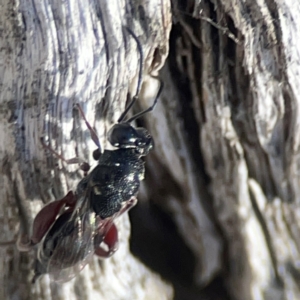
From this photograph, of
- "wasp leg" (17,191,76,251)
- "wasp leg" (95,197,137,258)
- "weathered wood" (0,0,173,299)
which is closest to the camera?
"weathered wood" (0,0,173,299)

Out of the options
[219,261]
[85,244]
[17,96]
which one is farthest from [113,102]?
[219,261]

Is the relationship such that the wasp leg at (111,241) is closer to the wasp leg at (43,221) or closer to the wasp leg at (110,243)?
the wasp leg at (110,243)

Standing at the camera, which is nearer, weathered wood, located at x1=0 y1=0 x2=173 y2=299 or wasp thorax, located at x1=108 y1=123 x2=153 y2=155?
weathered wood, located at x1=0 y1=0 x2=173 y2=299

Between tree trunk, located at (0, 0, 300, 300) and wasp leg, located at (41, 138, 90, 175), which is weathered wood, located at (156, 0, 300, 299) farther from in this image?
wasp leg, located at (41, 138, 90, 175)

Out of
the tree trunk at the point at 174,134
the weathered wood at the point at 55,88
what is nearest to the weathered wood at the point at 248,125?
the tree trunk at the point at 174,134

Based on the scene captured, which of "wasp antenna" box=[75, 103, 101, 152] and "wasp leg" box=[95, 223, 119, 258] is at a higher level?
"wasp antenna" box=[75, 103, 101, 152]

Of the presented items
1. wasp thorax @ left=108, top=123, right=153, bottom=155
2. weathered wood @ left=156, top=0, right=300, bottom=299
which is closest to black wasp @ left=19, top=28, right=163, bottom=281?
wasp thorax @ left=108, top=123, right=153, bottom=155

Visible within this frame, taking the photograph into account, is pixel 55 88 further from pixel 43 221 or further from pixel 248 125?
pixel 248 125

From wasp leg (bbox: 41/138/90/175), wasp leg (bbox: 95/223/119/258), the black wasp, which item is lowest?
wasp leg (bbox: 95/223/119/258)

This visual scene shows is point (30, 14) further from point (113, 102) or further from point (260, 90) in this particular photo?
point (260, 90)
